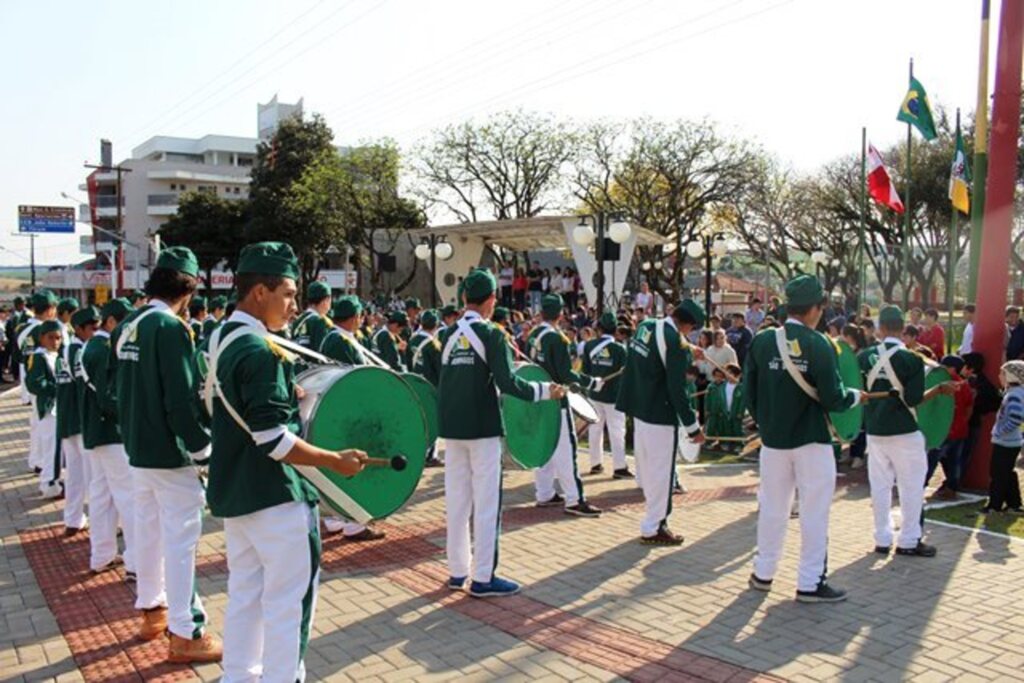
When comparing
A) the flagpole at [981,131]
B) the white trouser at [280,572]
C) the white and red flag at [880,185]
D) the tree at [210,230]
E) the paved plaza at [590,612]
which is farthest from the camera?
the tree at [210,230]

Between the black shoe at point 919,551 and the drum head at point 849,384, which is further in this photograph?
the drum head at point 849,384

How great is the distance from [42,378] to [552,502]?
223 inches

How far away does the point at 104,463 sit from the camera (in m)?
6.60

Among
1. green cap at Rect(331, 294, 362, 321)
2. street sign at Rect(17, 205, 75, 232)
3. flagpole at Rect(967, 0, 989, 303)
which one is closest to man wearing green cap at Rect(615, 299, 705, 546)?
green cap at Rect(331, 294, 362, 321)

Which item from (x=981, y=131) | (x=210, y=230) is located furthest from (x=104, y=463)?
(x=210, y=230)

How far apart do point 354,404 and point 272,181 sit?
158 feet

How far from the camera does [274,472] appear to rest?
3.89 metres

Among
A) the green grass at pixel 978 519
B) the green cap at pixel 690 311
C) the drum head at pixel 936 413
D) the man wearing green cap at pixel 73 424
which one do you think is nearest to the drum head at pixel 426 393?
the green cap at pixel 690 311

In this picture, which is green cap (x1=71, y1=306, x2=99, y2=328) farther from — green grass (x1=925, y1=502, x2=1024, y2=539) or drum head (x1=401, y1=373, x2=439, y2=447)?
A: green grass (x1=925, y1=502, x2=1024, y2=539)

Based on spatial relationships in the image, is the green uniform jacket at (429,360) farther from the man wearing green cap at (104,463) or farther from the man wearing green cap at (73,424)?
the man wearing green cap at (104,463)

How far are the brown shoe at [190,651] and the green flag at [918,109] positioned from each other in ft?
61.2

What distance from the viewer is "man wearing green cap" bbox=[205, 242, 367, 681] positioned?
12.2 ft

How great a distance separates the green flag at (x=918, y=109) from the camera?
1895 cm

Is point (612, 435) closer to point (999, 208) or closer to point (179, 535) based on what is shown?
point (999, 208)
